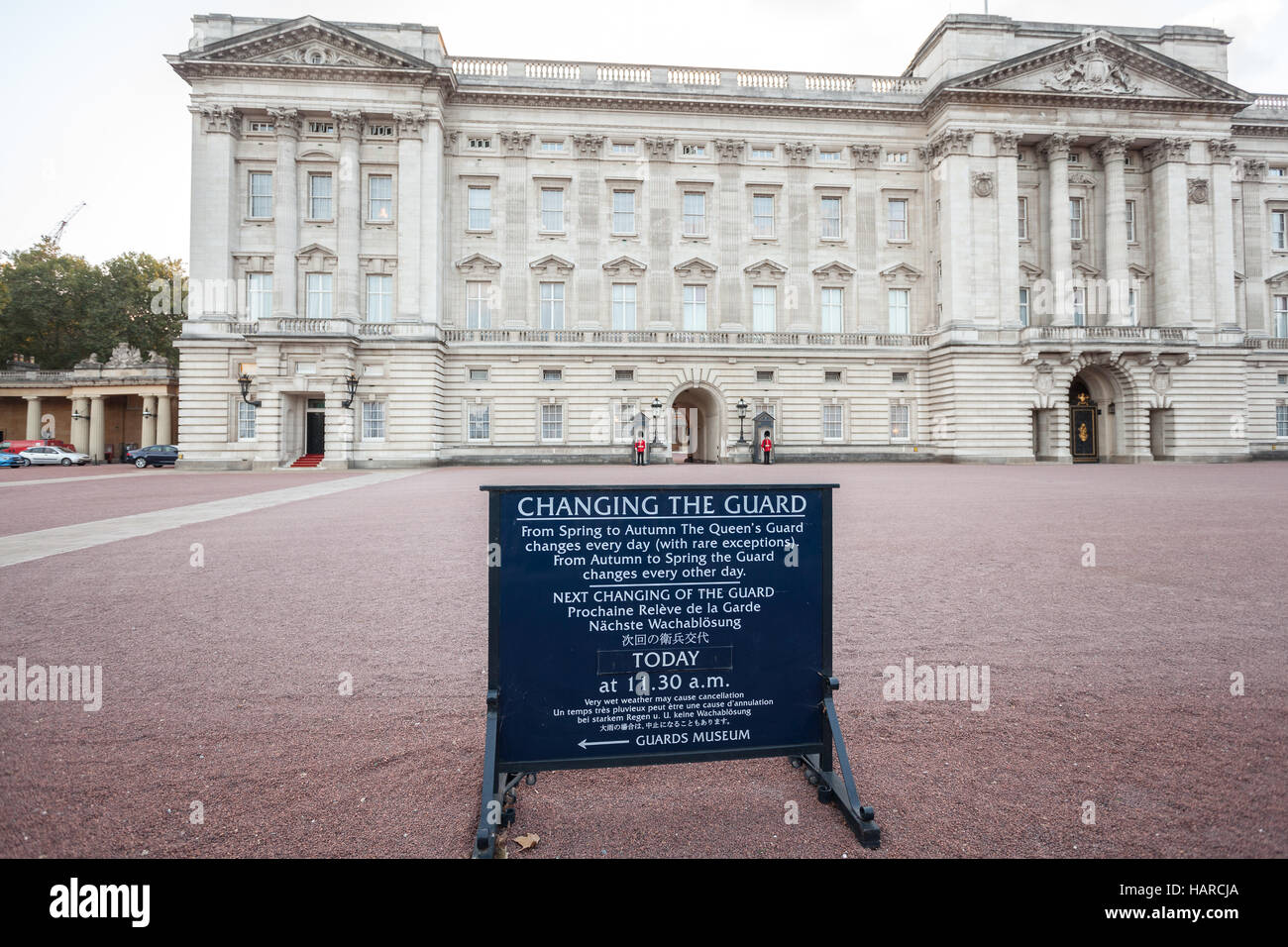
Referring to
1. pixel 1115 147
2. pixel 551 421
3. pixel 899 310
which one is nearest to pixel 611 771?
pixel 551 421

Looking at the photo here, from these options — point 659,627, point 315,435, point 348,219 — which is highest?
point 348,219

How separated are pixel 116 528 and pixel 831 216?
39953 millimetres

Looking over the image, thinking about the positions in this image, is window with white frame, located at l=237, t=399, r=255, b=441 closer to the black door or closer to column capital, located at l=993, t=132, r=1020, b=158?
the black door

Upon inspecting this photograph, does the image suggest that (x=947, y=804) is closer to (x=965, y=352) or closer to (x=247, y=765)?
(x=247, y=765)

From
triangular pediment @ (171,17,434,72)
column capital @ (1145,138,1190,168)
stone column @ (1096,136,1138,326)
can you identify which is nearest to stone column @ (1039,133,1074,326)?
stone column @ (1096,136,1138,326)

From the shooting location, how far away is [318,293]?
3688 centimetres

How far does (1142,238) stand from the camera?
41625 mm

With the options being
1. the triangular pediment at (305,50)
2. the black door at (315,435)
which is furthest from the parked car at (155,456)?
the triangular pediment at (305,50)

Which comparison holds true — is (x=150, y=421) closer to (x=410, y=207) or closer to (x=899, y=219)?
(x=410, y=207)

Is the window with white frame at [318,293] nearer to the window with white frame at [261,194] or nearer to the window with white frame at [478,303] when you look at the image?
the window with white frame at [261,194]

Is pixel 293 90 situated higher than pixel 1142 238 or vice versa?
pixel 293 90
